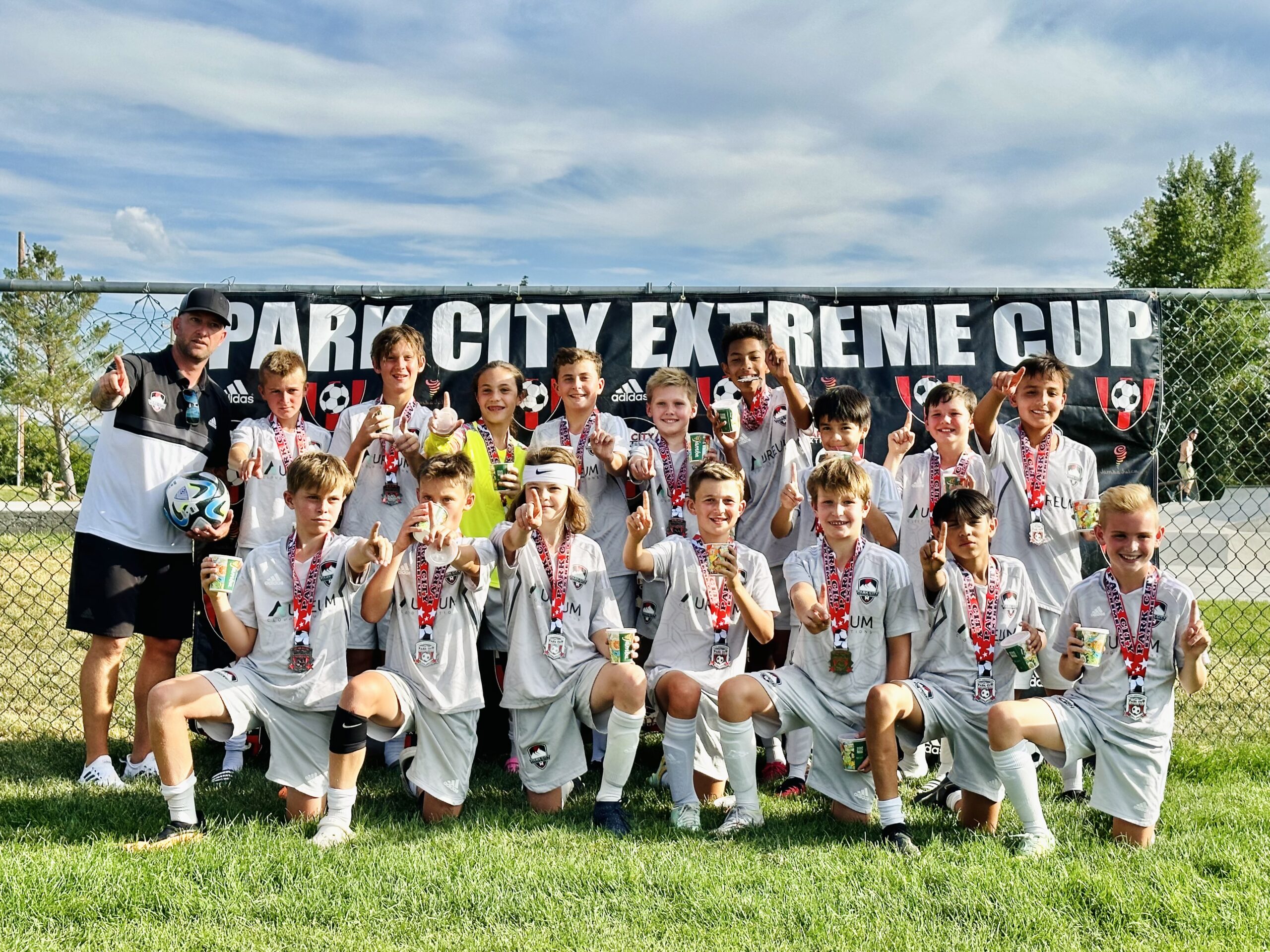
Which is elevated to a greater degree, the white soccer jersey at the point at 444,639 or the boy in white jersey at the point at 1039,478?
the boy in white jersey at the point at 1039,478

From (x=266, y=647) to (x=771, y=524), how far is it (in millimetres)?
2624

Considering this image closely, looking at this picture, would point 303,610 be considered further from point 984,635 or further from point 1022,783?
point 1022,783

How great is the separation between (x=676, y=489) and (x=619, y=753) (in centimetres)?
147

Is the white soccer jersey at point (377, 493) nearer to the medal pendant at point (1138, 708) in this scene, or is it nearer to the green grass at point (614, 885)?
the green grass at point (614, 885)

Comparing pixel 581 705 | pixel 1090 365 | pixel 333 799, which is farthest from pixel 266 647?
pixel 1090 365

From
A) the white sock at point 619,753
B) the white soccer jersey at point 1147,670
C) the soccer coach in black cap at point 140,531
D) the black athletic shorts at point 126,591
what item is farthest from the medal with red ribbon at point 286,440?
the white soccer jersey at point 1147,670

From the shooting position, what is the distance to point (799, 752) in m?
4.89

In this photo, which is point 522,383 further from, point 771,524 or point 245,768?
point 245,768

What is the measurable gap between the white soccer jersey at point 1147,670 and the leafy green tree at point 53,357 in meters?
5.17

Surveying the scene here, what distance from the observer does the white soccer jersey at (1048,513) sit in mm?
→ 4980

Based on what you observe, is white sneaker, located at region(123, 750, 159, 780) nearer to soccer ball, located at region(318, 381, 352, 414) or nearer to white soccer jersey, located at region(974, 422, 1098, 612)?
soccer ball, located at region(318, 381, 352, 414)

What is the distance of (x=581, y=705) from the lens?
4.52 m

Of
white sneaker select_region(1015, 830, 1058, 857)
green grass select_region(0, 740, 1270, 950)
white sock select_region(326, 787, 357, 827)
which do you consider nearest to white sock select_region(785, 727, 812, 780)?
green grass select_region(0, 740, 1270, 950)

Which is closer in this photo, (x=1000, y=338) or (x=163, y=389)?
(x=163, y=389)
